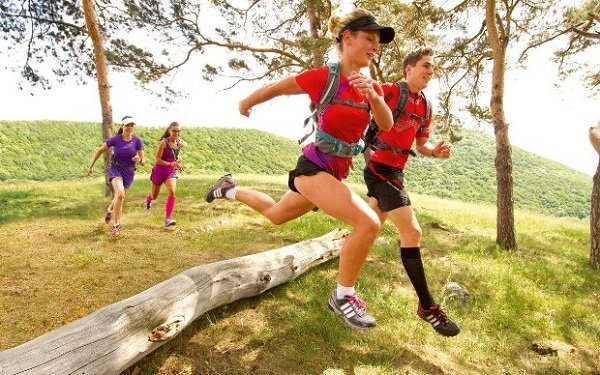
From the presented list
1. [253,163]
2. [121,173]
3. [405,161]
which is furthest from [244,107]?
[253,163]

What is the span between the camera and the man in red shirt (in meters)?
4.31

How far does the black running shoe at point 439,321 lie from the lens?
13.6 feet

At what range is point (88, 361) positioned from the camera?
2947 millimetres

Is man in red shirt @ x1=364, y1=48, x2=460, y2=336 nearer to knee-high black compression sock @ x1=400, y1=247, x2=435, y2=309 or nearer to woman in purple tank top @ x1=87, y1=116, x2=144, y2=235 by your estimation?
knee-high black compression sock @ x1=400, y1=247, x2=435, y2=309

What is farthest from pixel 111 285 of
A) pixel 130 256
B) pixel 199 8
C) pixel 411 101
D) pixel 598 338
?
pixel 199 8

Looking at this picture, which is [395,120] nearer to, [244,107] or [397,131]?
[397,131]

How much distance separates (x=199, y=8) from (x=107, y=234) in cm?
919

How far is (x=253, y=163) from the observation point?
45969 mm

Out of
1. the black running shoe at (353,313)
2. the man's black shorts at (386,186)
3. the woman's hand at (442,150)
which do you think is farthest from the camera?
the woman's hand at (442,150)

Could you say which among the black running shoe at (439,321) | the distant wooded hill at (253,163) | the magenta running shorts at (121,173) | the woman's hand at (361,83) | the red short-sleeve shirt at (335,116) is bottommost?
the distant wooded hill at (253,163)

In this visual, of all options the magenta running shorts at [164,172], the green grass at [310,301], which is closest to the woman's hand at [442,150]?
the green grass at [310,301]

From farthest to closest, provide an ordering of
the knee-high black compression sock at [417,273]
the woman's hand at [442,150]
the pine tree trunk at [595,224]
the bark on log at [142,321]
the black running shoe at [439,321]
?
the pine tree trunk at [595,224] → the woman's hand at [442,150] → the knee-high black compression sock at [417,273] → the black running shoe at [439,321] → the bark on log at [142,321]

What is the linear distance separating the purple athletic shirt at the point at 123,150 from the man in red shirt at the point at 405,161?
18.4 ft

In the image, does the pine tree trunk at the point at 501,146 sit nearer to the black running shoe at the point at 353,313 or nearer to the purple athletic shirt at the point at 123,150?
the black running shoe at the point at 353,313
